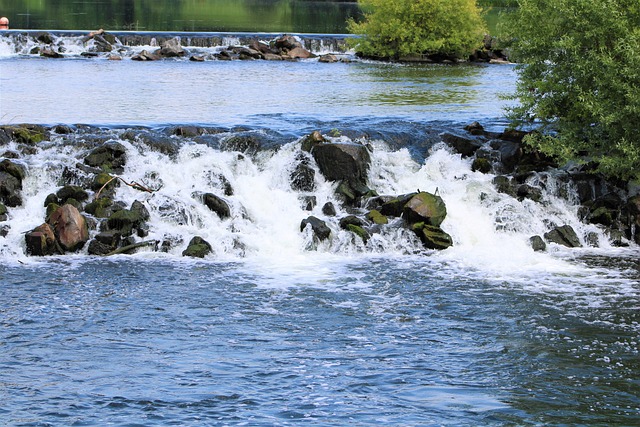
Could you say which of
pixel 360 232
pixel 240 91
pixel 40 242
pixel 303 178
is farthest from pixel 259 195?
pixel 240 91

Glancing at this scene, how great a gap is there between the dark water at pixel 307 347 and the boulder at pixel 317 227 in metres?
1.57

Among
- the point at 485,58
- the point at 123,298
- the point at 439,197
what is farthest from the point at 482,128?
the point at 485,58

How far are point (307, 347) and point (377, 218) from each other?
7.62 meters

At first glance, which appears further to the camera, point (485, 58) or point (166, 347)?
point (485, 58)

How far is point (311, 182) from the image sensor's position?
2323 centimetres

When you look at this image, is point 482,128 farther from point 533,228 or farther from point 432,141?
point 533,228

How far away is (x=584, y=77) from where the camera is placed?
22.7 meters

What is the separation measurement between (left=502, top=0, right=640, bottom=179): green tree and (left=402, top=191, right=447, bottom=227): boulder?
306cm

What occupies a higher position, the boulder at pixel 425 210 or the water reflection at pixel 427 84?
the water reflection at pixel 427 84

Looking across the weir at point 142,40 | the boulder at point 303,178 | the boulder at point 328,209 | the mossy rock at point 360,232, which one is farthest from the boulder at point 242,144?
the weir at point 142,40

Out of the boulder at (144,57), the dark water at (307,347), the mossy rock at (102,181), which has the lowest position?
the dark water at (307,347)

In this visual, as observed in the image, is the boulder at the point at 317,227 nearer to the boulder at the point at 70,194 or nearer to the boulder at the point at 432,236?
the boulder at the point at 432,236

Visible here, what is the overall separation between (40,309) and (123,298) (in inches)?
57.3

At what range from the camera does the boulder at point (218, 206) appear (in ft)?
71.4
